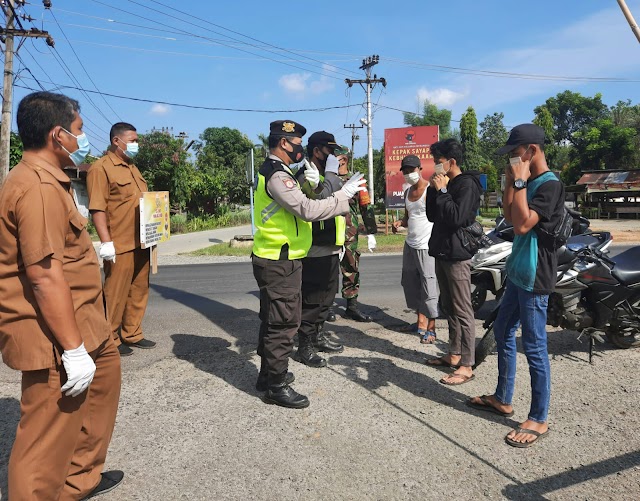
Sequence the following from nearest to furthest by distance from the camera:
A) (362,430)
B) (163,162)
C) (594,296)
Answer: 1. (362,430)
2. (594,296)
3. (163,162)

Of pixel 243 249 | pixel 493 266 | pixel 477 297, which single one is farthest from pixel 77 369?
pixel 243 249

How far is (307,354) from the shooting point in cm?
448

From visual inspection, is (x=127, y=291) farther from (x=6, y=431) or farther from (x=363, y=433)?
(x=363, y=433)

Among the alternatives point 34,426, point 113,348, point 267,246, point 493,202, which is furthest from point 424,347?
point 493,202

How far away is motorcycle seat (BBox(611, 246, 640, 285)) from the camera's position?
14.7ft

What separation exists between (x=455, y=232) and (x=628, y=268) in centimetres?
185

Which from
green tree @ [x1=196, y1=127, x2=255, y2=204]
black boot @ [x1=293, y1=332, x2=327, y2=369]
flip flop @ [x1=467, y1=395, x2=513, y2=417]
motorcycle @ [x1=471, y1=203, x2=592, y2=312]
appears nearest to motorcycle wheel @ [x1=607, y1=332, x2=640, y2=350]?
motorcycle @ [x1=471, y1=203, x2=592, y2=312]

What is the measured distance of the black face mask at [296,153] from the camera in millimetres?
3711

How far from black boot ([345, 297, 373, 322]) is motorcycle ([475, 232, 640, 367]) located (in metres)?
Result: 2.16

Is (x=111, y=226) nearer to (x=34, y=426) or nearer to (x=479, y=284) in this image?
(x=34, y=426)

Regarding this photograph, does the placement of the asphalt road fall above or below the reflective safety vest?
below

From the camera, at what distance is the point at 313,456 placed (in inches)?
114

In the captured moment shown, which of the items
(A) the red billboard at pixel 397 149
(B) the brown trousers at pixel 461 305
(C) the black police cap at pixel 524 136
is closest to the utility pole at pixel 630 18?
(C) the black police cap at pixel 524 136

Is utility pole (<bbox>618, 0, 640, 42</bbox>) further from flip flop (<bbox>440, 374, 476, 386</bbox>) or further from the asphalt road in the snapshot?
flip flop (<bbox>440, 374, 476, 386</bbox>)
